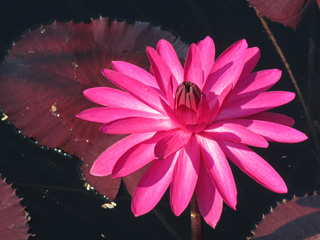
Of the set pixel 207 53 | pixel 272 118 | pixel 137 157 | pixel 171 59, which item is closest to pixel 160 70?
pixel 171 59

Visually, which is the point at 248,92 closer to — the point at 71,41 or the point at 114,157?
the point at 114,157

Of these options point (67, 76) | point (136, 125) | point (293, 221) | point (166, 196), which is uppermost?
point (67, 76)

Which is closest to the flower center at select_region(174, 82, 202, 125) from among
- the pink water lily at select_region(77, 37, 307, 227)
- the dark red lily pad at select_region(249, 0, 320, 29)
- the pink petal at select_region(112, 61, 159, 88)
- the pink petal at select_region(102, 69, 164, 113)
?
the pink water lily at select_region(77, 37, 307, 227)

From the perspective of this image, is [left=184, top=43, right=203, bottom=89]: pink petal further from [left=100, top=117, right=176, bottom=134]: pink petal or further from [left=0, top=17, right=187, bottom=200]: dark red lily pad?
[left=0, top=17, right=187, bottom=200]: dark red lily pad

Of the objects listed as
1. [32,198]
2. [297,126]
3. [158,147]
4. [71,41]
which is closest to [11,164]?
[32,198]

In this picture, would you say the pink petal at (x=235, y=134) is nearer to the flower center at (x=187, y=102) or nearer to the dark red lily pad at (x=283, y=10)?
the flower center at (x=187, y=102)

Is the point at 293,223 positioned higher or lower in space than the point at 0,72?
lower

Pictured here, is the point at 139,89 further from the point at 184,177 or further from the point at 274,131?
the point at 274,131
